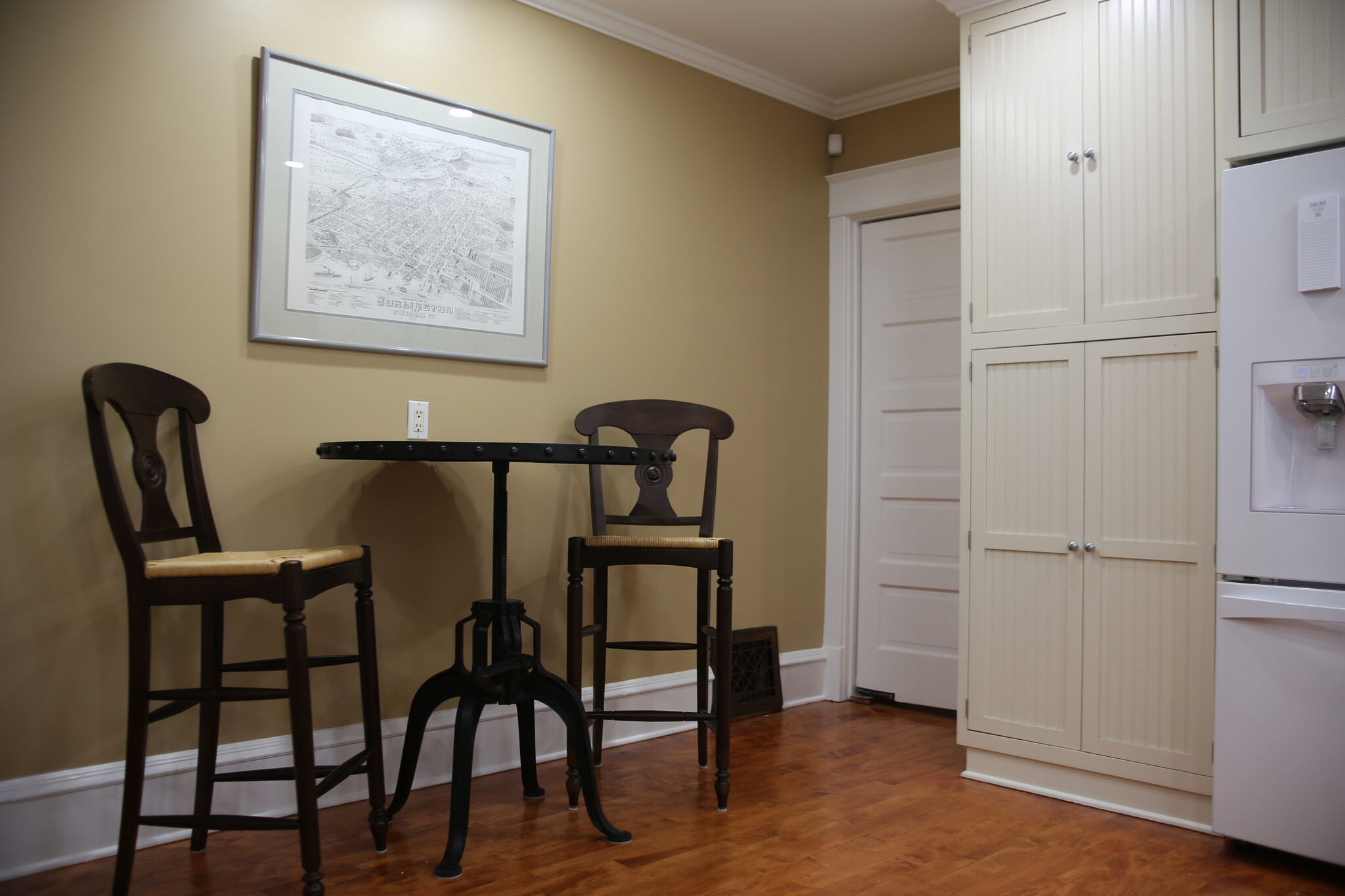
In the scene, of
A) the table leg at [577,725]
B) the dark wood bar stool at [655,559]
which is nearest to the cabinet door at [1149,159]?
the dark wood bar stool at [655,559]

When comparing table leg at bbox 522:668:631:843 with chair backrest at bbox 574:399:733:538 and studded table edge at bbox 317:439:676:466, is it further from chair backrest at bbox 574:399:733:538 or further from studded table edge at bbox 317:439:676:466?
chair backrest at bbox 574:399:733:538

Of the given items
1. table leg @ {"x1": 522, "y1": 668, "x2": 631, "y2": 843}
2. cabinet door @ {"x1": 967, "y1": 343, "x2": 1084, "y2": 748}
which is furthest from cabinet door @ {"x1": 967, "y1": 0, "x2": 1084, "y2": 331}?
table leg @ {"x1": 522, "y1": 668, "x2": 631, "y2": 843}

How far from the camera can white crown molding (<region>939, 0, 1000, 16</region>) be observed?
282 cm

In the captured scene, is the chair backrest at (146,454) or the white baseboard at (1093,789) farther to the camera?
the white baseboard at (1093,789)

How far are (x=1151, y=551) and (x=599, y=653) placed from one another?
1.57m

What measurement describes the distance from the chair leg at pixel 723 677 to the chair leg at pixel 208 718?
3.92ft

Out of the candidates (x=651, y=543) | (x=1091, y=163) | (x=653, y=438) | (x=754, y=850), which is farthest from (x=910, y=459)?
(x=754, y=850)

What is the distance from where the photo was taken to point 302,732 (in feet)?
5.95

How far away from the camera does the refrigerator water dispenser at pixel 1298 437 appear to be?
2.06m

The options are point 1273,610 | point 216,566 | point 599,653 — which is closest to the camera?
point 216,566

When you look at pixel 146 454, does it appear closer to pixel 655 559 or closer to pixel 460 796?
pixel 460 796

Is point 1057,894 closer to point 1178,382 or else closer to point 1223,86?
point 1178,382

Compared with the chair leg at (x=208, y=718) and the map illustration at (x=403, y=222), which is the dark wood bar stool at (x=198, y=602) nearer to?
the chair leg at (x=208, y=718)

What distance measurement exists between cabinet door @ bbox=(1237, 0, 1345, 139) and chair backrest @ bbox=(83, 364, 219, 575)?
8.56 ft
